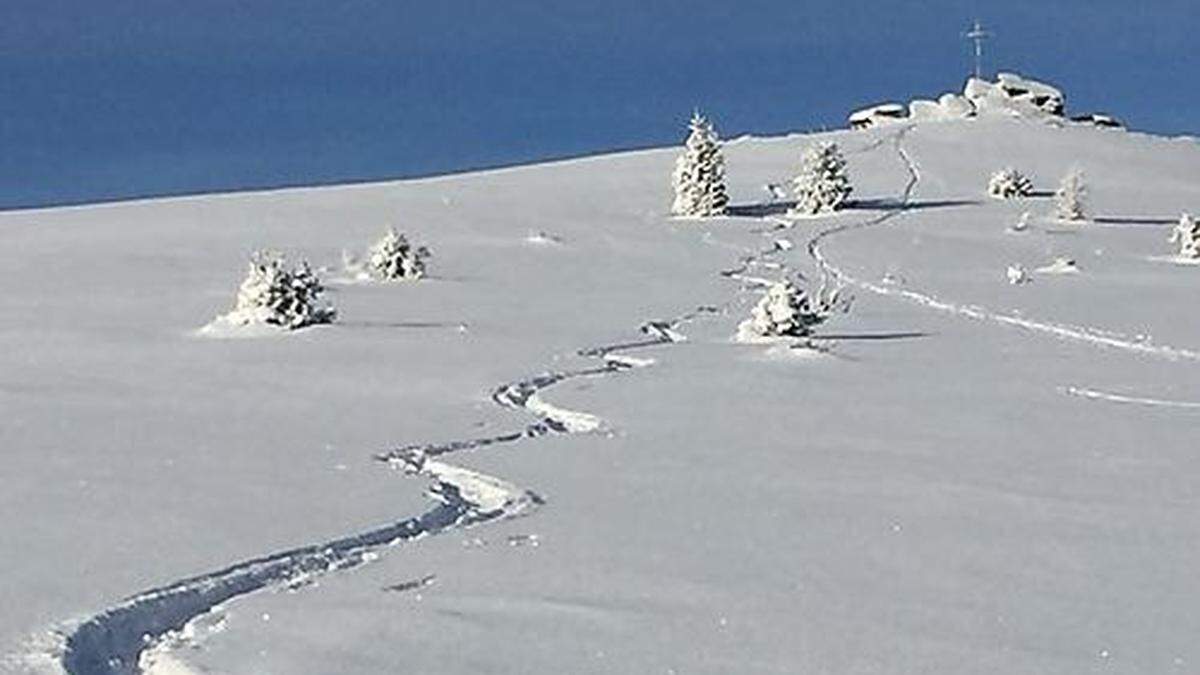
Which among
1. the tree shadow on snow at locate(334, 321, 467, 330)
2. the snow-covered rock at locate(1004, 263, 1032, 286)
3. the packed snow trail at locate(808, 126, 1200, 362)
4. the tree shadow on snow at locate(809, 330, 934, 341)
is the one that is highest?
the tree shadow on snow at locate(334, 321, 467, 330)

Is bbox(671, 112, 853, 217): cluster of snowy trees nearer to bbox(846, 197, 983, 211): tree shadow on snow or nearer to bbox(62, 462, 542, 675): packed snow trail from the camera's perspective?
bbox(846, 197, 983, 211): tree shadow on snow

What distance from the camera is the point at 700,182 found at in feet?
120

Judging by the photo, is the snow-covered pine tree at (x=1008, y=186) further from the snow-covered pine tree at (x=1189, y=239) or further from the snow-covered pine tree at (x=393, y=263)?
the snow-covered pine tree at (x=393, y=263)

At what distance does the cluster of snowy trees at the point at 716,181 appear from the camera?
120 ft

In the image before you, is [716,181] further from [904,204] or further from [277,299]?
[277,299]

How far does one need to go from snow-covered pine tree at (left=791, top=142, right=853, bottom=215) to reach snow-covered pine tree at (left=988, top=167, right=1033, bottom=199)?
6.19 m

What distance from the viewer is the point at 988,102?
2852 inches

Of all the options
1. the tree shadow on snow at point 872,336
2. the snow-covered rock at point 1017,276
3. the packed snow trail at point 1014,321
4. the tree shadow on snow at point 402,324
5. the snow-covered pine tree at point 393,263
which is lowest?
the snow-covered rock at point 1017,276

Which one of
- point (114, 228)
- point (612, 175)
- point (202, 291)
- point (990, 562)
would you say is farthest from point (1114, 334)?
point (612, 175)

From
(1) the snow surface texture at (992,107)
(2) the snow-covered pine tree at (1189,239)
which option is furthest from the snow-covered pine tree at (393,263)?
(1) the snow surface texture at (992,107)

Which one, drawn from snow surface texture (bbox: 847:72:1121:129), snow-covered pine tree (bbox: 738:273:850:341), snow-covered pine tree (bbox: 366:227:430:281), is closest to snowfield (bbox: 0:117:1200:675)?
snow-covered pine tree (bbox: 738:273:850:341)

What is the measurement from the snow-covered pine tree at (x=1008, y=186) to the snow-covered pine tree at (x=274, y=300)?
90.3ft

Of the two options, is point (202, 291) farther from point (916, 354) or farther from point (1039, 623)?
point (1039, 623)

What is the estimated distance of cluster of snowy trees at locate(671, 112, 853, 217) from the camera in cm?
3659
